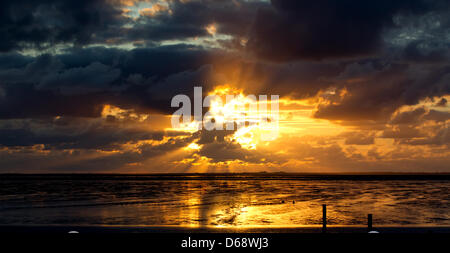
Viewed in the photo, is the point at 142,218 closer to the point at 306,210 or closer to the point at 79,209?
the point at 79,209

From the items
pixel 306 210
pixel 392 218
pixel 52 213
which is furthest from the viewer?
pixel 306 210

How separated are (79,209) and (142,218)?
11.9m

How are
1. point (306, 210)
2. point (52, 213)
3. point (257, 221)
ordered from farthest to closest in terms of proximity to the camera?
point (306, 210) → point (52, 213) → point (257, 221)

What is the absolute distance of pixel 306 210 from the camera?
4703cm
